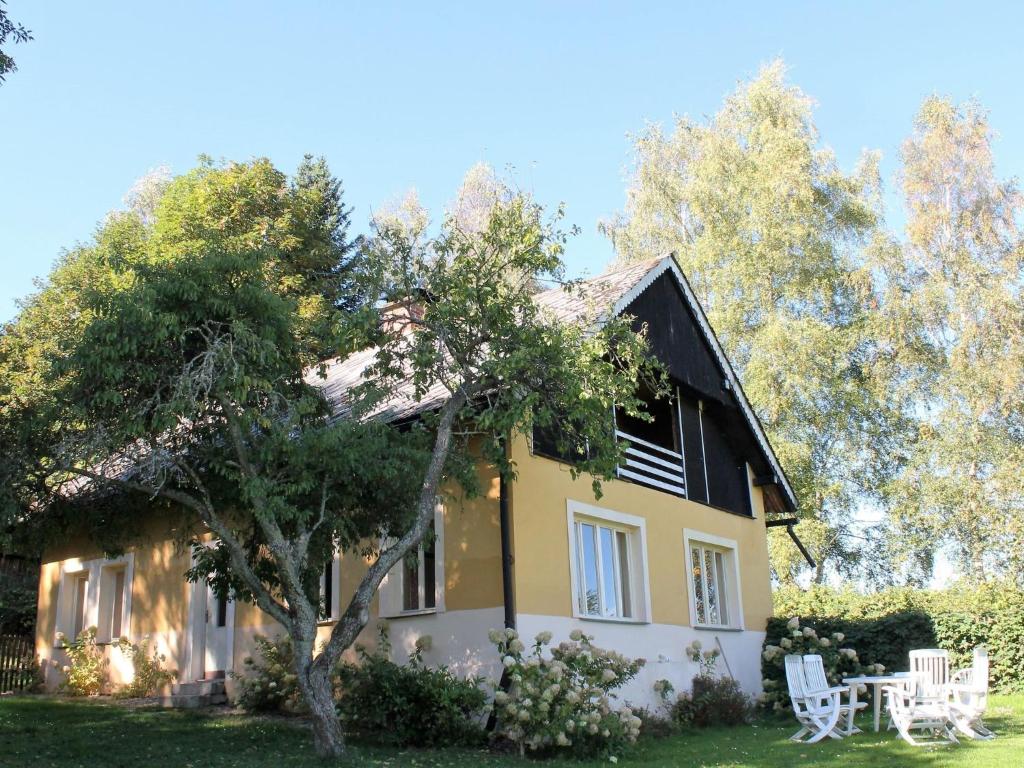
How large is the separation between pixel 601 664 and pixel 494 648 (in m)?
1.31

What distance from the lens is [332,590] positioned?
12.8 m

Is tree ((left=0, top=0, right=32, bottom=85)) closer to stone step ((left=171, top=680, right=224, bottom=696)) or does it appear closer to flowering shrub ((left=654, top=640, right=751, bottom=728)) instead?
stone step ((left=171, top=680, right=224, bottom=696))

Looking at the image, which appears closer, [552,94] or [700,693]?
[700,693]

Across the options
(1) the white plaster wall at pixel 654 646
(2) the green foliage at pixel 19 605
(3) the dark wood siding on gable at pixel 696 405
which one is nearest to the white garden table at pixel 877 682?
(1) the white plaster wall at pixel 654 646

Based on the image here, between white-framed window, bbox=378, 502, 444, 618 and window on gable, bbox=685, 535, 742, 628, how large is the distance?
5.17 meters

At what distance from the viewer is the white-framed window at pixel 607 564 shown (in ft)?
41.5

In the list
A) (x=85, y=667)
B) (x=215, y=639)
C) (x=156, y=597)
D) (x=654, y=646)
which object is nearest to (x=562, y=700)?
(x=654, y=646)

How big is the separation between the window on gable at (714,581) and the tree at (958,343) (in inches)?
340

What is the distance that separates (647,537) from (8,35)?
1052 cm

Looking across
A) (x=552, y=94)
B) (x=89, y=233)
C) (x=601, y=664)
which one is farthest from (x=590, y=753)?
(x=89, y=233)

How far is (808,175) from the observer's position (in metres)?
26.0

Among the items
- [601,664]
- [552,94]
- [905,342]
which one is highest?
[552,94]

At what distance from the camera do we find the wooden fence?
16575 mm

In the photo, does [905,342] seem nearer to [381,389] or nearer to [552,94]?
[552,94]
